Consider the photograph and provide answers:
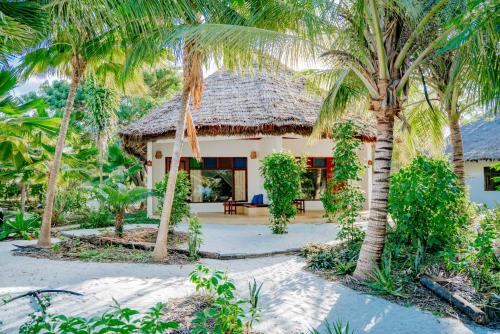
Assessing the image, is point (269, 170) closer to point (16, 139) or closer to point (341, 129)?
point (341, 129)

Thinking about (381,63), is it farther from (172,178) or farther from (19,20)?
(19,20)

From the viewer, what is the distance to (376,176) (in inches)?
211

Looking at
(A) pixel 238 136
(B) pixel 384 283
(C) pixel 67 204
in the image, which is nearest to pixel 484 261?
(B) pixel 384 283

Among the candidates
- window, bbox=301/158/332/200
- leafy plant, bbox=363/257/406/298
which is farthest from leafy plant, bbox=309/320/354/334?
window, bbox=301/158/332/200

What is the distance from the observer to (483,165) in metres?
17.8

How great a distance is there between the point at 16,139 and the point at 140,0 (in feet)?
19.0

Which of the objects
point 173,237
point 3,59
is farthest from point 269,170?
point 3,59

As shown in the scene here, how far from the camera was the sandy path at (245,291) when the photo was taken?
152 inches

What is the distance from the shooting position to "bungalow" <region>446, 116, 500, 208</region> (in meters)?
17.0

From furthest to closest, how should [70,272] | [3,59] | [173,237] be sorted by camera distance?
[173,237] < [70,272] < [3,59]

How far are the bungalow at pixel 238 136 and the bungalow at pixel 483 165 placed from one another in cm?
653

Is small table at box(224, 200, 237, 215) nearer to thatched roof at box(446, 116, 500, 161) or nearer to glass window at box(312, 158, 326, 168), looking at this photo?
glass window at box(312, 158, 326, 168)

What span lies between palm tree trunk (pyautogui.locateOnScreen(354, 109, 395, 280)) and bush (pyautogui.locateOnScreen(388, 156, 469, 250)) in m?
0.59

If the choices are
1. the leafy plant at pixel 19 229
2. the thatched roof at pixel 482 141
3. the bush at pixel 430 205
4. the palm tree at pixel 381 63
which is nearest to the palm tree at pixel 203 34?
the palm tree at pixel 381 63
